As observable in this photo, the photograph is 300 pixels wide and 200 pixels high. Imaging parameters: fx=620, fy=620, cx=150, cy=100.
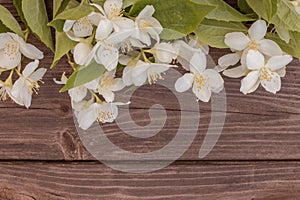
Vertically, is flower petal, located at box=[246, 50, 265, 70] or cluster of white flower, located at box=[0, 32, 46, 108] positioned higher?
flower petal, located at box=[246, 50, 265, 70]

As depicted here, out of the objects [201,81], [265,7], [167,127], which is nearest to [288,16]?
[265,7]

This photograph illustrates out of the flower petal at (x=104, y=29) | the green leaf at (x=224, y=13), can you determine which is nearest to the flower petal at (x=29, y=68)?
the flower petal at (x=104, y=29)

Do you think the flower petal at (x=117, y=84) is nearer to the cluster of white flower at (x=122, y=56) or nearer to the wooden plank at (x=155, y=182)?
→ the cluster of white flower at (x=122, y=56)

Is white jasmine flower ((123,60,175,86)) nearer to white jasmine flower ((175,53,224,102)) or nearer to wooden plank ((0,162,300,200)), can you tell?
white jasmine flower ((175,53,224,102))

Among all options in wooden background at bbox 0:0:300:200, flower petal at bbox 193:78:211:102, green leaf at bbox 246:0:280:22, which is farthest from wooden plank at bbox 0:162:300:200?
green leaf at bbox 246:0:280:22

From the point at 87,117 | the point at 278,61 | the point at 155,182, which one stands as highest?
the point at 278,61

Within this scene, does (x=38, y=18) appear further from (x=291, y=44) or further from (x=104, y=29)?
(x=291, y=44)

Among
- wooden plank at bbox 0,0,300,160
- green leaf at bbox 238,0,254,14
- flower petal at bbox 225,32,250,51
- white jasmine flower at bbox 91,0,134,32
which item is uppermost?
white jasmine flower at bbox 91,0,134,32
